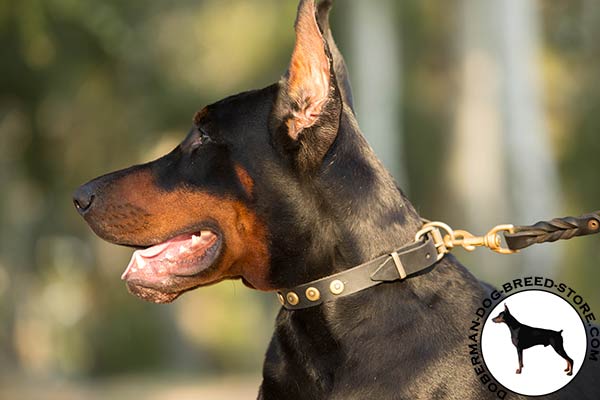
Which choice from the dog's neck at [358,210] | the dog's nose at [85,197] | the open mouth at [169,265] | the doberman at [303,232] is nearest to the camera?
the doberman at [303,232]

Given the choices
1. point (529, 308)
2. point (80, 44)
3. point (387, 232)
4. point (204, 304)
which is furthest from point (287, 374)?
point (204, 304)

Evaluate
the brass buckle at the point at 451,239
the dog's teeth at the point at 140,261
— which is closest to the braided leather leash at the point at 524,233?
the brass buckle at the point at 451,239

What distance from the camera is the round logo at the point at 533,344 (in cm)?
460

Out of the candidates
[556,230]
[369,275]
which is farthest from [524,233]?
[369,275]

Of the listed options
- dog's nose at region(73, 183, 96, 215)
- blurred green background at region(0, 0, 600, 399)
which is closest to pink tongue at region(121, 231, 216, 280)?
dog's nose at region(73, 183, 96, 215)

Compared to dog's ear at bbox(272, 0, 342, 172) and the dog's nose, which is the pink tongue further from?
dog's ear at bbox(272, 0, 342, 172)

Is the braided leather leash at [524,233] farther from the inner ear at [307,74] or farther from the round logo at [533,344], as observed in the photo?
the inner ear at [307,74]

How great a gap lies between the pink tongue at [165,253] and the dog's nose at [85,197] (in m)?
0.32

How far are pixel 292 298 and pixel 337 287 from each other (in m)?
0.22

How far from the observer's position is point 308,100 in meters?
4.75

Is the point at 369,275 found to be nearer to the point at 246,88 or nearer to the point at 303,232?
the point at 303,232

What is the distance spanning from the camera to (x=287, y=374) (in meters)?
4.67

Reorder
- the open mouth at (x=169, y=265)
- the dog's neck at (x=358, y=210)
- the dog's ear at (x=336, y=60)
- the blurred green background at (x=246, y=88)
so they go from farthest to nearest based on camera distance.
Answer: the blurred green background at (x=246, y=88) → the dog's ear at (x=336, y=60) → the open mouth at (x=169, y=265) → the dog's neck at (x=358, y=210)

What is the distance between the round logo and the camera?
460 cm
